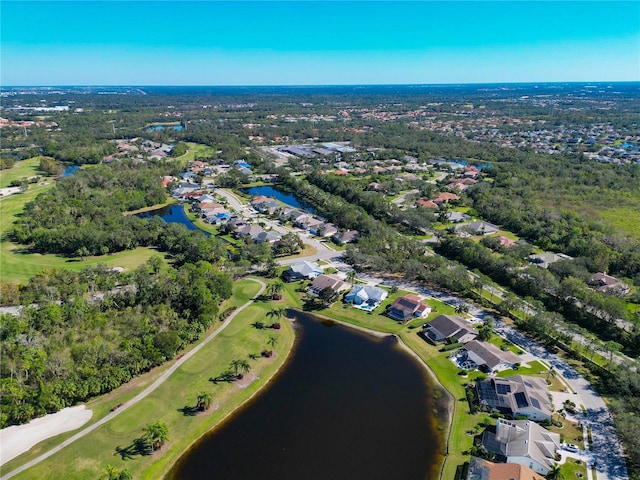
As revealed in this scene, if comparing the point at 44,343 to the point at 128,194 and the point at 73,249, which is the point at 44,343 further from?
the point at 128,194

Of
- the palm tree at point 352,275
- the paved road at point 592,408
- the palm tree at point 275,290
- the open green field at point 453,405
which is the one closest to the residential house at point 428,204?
the palm tree at point 352,275

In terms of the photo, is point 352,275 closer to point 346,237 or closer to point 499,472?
point 346,237

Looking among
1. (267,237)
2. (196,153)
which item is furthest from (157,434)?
(196,153)

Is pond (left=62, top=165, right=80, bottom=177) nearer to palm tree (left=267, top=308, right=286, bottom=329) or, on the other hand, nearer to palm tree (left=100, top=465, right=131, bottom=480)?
palm tree (left=267, top=308, right=286, bottom=329)

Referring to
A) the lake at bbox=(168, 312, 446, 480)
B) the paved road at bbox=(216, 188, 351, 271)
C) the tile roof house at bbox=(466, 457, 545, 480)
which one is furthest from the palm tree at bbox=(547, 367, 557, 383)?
the paved road at bbox=(216, 188, 351, 271)

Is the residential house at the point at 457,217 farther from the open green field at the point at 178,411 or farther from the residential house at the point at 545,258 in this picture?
the open green field at the point at 178,411

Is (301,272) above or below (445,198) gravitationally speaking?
below

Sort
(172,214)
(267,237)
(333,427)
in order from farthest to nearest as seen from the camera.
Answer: (172,214)
(267,237)
(333,427)
